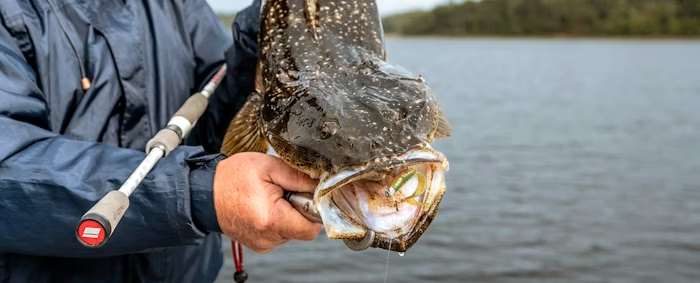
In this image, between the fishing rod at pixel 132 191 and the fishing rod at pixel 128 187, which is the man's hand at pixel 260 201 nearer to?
the fishing rod at pixel 132 191

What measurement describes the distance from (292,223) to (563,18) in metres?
133

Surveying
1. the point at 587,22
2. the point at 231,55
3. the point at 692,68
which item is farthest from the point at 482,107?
the point at 587,22

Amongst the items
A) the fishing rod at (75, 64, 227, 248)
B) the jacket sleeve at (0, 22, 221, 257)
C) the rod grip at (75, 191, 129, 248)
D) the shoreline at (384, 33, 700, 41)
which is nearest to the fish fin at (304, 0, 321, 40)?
the fishing rod at (75, 64, 227, 248)

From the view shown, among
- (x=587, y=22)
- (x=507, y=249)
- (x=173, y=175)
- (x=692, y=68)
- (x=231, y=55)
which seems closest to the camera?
(x=173, y=175)

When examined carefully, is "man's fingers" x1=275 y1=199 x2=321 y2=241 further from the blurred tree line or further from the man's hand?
the blurred tree line

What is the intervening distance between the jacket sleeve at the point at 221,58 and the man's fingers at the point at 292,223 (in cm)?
120

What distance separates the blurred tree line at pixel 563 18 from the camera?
115 meters

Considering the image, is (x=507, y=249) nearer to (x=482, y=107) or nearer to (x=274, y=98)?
(x=274, y=98)

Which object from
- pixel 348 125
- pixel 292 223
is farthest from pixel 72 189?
pixel 348 125

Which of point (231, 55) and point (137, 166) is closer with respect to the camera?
point (137, 166)

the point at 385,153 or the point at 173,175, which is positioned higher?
the point at 385,153

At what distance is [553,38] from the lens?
131625 mm

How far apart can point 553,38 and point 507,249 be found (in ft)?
424

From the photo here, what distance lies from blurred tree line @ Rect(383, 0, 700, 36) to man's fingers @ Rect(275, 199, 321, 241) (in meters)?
120
